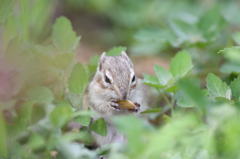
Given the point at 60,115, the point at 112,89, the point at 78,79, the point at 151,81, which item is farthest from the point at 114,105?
the point at 60,115

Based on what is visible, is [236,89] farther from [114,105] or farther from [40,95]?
[40,95]

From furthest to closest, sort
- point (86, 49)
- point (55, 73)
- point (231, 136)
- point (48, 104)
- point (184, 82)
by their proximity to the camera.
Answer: point (86, 49), point (55, 73), point (48, 104), point (184, 82), point (231, 136)

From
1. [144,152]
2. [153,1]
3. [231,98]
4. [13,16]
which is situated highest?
[153,1]

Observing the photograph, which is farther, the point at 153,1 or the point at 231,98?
the point at 153,1

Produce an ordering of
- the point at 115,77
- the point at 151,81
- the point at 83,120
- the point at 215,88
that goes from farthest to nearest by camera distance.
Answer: the point at 115,77 < the point at 151,81 < the point at 215,88 < the point at 83,120

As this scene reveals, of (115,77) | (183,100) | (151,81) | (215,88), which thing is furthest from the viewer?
(115,77)

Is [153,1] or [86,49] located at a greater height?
[153,1]

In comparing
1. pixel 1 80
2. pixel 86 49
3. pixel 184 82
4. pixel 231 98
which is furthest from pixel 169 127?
pixel 86 49

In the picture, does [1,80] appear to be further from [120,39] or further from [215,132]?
[120,39]
